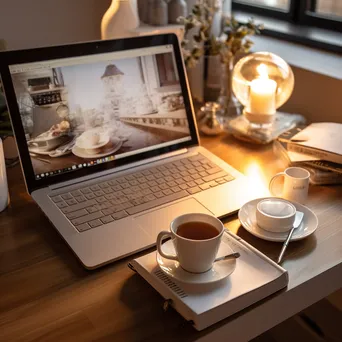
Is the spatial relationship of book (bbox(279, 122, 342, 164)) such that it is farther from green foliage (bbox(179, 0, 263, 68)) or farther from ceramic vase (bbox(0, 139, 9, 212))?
ceramic vase (bbox(0, 139, 9, 212))

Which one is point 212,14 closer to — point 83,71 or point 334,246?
point 83,71

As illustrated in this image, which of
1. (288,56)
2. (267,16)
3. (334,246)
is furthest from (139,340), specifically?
(267,16)

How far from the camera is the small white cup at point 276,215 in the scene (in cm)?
92

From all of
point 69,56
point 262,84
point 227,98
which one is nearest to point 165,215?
point 69,56

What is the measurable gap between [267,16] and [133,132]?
3.28 ft

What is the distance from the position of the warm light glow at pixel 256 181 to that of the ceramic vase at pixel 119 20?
483 mm

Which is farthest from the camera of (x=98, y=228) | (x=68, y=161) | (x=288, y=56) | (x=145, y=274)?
(x=288, y=56)

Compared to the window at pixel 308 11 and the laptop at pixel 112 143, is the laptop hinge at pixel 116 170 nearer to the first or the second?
the laptop at pixel 112 143

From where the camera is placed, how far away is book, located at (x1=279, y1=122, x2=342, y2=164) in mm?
1116

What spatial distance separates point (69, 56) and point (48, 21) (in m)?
0.41

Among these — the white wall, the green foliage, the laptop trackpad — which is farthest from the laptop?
the white wall

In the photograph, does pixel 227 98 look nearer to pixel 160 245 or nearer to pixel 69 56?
pixel 69 56

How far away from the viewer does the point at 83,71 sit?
1086mm

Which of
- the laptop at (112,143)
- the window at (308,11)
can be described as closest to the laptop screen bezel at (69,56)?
the laptop at (112,143)
